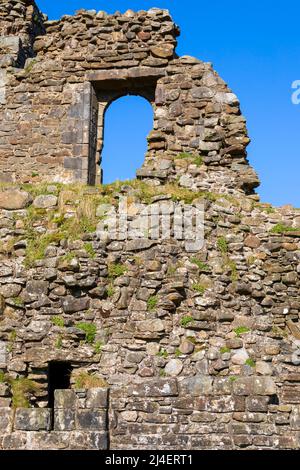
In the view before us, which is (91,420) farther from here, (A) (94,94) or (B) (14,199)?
(A) (94,94)

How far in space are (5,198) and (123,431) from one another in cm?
419

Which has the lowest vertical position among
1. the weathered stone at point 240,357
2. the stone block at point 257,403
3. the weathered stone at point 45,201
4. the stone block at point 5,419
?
the stone block at point 5,419

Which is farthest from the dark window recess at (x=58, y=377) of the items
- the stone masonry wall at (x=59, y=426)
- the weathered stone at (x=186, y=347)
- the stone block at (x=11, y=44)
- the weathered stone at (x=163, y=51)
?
the stone block at (x=11, y=44)

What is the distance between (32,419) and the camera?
6754 millimetres

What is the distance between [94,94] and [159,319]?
19.9ft

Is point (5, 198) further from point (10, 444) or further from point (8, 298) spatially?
point (10, 444)

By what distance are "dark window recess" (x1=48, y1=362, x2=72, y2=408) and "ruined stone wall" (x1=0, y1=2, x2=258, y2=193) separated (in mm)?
4440

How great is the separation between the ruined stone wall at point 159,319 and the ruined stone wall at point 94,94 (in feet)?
8.04

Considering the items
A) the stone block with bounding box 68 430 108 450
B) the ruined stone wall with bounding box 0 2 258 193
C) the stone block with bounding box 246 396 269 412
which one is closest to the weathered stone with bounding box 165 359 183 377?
the stone block with bounding box 246 396 269 412

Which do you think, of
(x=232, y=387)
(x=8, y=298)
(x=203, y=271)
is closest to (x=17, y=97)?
(x=8, y=298)

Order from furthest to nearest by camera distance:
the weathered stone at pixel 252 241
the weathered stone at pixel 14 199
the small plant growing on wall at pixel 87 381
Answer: the weathered stone at pixel 14 199, the weathered stone at pixel 252 241, the small plant growing on wall at pixel 87 381

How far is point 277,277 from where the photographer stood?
8.60 m

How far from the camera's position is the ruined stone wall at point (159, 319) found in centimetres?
702

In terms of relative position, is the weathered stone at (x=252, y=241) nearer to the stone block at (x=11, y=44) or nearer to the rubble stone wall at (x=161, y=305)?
the rubble stone wall at (x=161, y=305)
